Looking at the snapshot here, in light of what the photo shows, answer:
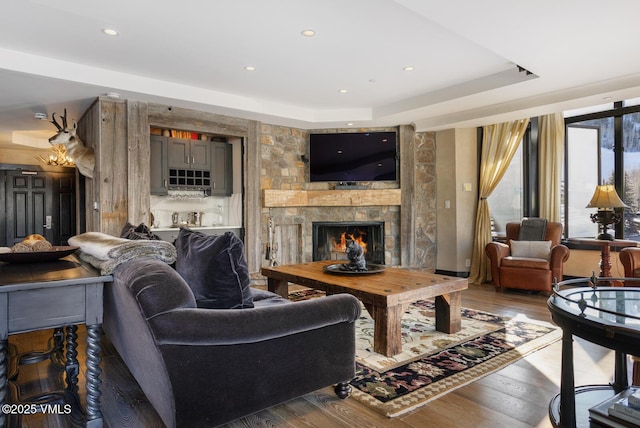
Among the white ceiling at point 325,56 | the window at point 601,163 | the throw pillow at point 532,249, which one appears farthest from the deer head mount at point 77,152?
the window at point 601,163

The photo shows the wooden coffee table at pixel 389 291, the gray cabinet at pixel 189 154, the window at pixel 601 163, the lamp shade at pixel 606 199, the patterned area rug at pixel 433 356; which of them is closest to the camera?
the patterned area rug at pixel 433 356

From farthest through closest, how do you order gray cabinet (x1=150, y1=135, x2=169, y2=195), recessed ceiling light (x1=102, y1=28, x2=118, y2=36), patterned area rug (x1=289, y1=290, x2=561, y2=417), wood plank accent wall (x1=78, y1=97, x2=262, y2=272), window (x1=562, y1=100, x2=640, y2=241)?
gray cabinet (x1=150, y1=135, x2=169, y2=195) → window (x1=562, y1=100, x2=640, y2=241) → wood plank accent wall (x1=78, y1=97, x2=262, y2=272) → recessed ceiling light (x1=102, y1=28, x2=118, y2=36) → patterned area rug (x1=289, y1=290, x2=561, y2=417)

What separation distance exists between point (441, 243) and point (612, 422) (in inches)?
182

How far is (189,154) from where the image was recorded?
5496 millimetres

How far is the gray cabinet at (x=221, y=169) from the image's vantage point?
5.75m

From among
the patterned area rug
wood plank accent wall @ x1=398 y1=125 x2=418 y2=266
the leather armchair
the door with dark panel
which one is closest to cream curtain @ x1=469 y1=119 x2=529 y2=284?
the leather armchair

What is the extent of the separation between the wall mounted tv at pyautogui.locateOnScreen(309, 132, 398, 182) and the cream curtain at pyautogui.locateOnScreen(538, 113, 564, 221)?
7.07 ft

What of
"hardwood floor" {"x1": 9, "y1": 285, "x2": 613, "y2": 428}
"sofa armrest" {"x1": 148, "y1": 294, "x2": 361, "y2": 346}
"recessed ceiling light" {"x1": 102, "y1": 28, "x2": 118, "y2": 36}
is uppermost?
"recessed ceiling light" {"x1": 102, "y1": 28, "x2": 118, "y2": 36}

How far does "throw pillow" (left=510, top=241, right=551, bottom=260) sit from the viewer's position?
497cm

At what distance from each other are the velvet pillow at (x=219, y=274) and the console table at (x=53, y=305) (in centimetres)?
40

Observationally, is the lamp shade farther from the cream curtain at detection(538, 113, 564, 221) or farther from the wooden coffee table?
the wooden coffee table

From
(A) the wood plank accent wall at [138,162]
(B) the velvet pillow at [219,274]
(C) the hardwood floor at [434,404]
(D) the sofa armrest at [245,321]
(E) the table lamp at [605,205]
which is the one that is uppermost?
(A) the wood plank accent wall at [138,162]

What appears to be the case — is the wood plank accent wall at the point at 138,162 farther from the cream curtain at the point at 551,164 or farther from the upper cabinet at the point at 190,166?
the cream curtain at the point at 551,164

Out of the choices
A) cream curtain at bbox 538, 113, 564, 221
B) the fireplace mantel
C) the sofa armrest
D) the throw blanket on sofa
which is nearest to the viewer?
the sofa armrest
